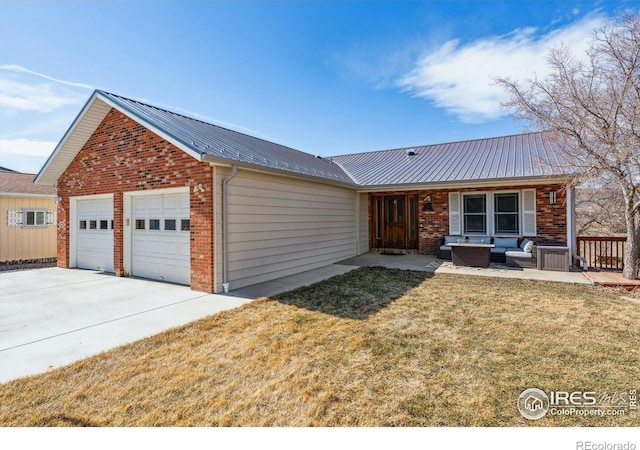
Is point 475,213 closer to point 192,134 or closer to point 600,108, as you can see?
point 600,108

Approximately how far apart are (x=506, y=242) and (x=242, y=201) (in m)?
8.85

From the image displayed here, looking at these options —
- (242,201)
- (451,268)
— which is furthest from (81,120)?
(451,268)

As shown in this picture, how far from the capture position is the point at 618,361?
11.4ft

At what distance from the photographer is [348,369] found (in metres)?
3.31

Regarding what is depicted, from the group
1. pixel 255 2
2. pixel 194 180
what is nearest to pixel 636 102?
pixel 255 2

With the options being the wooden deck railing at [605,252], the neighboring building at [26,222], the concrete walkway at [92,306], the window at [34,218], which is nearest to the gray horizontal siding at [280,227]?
the concrete walkway at [92,306]

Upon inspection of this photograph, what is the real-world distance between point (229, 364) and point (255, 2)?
8.51 m

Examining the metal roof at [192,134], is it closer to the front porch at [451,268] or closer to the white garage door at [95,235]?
the white garage door at [95,235]

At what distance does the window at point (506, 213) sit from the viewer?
1066 centimetres

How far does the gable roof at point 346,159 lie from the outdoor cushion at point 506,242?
7.23 feet

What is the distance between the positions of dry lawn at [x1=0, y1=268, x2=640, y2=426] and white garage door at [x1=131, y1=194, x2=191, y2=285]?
2973mm

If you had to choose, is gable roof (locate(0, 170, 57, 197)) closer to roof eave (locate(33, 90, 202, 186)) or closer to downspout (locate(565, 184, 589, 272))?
roof eave (locate(33, 90, 202, 186))

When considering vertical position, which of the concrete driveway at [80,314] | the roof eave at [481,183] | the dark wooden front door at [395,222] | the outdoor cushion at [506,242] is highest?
the roof eave at [481,183]
